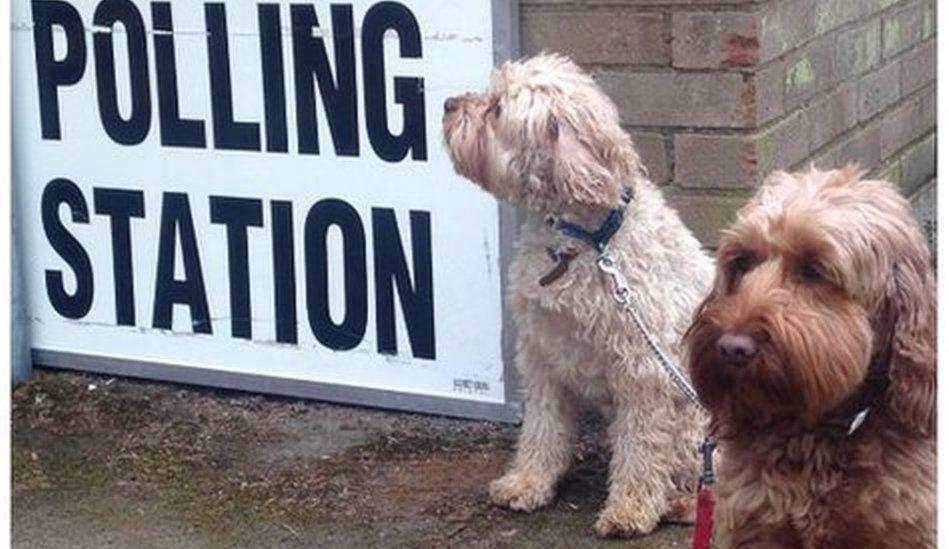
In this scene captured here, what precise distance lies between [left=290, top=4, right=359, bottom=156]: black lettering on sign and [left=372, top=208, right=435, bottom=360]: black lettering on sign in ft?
0.96

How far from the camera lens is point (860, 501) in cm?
403

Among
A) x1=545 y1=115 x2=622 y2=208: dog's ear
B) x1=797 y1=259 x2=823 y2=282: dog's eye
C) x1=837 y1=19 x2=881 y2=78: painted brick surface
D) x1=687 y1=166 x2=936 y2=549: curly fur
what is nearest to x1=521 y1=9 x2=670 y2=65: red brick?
x1=545 y1=115 x2=622 y2=208: dog's ear

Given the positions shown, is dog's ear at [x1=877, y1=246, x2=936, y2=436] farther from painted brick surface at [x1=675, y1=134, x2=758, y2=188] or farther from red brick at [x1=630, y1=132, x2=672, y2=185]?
red brick at [x1=630, y1=132, x2=672, y2=185]

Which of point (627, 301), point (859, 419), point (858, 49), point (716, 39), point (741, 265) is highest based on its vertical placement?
point (716, 39)

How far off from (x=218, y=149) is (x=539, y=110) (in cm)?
163

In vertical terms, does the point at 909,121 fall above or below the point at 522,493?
above

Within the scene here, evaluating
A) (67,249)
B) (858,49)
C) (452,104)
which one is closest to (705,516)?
(452,104)

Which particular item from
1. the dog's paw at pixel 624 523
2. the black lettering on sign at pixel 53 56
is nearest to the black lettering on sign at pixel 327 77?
the black lettering on sign at pixel 53 56

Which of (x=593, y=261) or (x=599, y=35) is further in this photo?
(x=599, y=35)

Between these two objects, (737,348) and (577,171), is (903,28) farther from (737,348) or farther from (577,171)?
(737,348)

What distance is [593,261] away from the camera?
18.9ft

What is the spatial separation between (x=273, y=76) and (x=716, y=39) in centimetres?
157

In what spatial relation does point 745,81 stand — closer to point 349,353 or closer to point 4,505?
point 349,353

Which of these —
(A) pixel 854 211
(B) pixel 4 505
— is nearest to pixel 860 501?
(A) pixel 854 211
